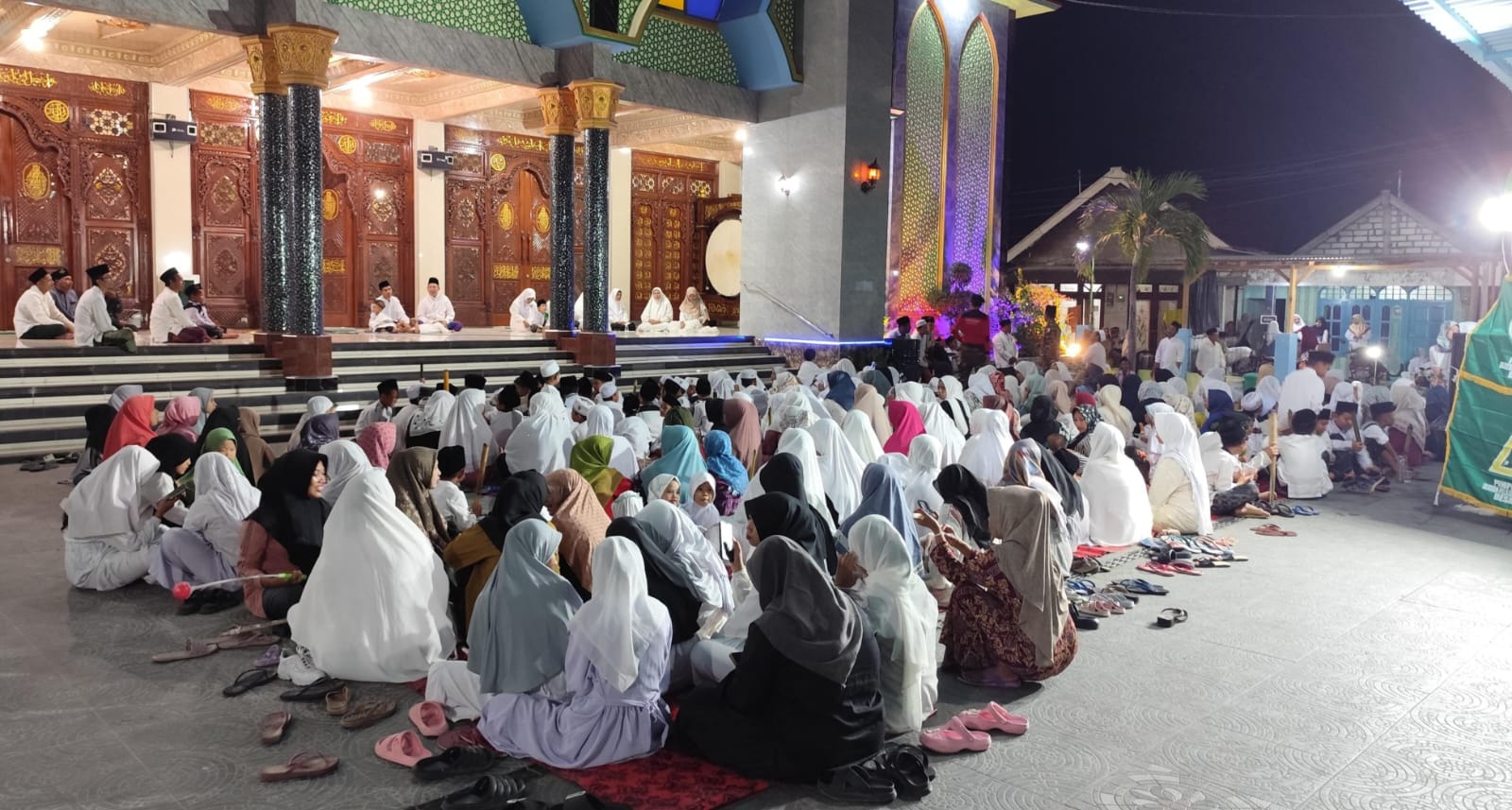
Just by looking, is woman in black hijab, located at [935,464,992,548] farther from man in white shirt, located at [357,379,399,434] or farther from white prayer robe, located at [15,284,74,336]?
A: white prayer robe, located at [15,284,74,336]

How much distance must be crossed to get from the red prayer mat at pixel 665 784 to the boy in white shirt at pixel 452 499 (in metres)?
1.67

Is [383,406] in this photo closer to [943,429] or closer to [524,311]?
[943,429]

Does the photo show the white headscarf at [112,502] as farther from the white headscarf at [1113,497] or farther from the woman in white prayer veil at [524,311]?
the woman in white prayer veil at [524,311]

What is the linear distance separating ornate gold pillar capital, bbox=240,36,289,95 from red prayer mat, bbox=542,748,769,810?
26.6 feet

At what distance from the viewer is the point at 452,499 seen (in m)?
4.68

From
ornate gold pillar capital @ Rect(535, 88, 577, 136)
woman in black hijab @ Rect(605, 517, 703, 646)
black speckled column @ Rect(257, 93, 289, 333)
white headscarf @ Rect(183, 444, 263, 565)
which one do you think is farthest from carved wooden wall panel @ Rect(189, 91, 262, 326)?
woman in black hijab @ Rect(605, 517, 703, 646)

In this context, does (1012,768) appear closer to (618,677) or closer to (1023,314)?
(618,677)

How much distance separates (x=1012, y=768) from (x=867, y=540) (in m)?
0.85

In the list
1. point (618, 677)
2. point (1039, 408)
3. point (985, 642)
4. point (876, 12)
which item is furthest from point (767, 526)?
point (876, 12)

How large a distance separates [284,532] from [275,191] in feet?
19.5

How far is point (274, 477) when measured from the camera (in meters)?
4.43

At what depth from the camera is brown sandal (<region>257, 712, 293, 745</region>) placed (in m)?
3.40

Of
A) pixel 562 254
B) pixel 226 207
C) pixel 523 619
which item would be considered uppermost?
pixel 226 207

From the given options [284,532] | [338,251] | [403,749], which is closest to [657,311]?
[338,251]
